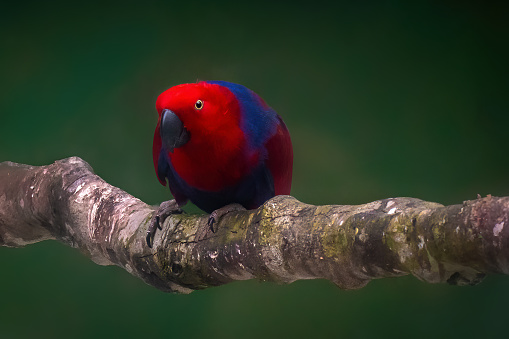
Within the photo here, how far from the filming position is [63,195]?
125cm

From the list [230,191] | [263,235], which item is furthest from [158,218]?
[263,235]

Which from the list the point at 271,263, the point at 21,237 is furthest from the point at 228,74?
the point at 271,263

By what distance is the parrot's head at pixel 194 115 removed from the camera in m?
1.05

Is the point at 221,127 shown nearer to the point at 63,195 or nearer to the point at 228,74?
the point at 63,195

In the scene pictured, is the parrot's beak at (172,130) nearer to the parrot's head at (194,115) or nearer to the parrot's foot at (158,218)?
the parrot's head at (194,115)

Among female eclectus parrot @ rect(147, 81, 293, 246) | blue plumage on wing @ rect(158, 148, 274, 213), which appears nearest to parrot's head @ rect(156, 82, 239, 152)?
female eclectus parrot @ rect(147, 81, 293, 246)

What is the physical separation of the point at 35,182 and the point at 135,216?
348 millimetres

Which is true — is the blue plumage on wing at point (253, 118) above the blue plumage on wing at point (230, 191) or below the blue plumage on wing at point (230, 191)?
above

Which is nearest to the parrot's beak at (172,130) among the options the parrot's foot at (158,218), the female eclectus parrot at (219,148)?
the female eclectus parrot at (219,148)

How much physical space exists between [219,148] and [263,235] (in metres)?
0.29

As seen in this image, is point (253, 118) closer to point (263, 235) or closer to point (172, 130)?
point (172, 130)

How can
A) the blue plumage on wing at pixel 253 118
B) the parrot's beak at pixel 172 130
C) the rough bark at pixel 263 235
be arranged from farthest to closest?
1. the blue plumage on wing at pixel 253 118
2. the parrot's beak at pixel 172 130
3. the rough bark at pixel 263 235

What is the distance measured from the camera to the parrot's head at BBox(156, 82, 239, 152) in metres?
1.05

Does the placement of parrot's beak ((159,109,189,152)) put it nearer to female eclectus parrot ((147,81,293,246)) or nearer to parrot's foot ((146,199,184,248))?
female eclectus parrot ((147,81,293,246))
